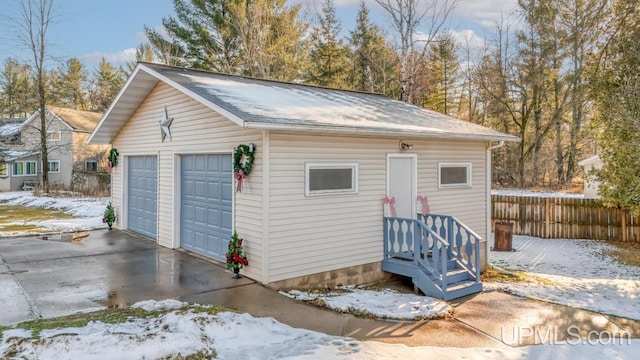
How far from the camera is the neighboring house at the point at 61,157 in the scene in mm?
27438

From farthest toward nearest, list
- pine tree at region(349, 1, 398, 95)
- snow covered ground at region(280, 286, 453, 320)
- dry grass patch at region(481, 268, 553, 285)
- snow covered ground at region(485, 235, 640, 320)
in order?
1. pine tree at region(349, 1, 398, 95)
2. dry grass patch at region(481, 268, 553, 285)
3. snow covered ground at region(485, 235, 640, 320)
4. snow covered ground at region(280, 286, 453, 320)

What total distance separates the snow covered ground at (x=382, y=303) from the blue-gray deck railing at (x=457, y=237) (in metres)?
1.26

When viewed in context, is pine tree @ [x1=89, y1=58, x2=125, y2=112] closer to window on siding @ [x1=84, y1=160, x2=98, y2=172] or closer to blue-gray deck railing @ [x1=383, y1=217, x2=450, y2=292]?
window on siding @ [x1=84, y1=160, x2=98, y2=172]

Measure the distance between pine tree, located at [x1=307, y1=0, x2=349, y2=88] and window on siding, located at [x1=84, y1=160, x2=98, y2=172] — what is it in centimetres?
1627

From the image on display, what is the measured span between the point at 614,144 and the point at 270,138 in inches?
426

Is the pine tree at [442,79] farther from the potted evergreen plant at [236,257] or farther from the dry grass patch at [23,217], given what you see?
the potted evergreen plant at [236,257]

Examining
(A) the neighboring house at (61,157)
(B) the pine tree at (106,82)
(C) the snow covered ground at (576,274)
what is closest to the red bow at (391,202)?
(C) the snow covered ground at (576,274)

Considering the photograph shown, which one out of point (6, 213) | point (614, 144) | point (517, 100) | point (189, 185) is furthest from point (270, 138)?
point (517, 100)

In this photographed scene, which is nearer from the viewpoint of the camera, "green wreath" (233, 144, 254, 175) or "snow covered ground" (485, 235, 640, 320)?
"green wreath" (233, 144, 254, 175)

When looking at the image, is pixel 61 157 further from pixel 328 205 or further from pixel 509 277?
pixel 509 277

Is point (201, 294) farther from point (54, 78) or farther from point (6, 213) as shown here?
point (54, 78)

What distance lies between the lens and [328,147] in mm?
7160

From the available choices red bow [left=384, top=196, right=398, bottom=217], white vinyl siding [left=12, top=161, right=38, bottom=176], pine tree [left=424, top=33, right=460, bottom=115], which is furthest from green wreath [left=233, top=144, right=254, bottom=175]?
white vinyl siding [left=12, top=161, right=38, bottom=176]

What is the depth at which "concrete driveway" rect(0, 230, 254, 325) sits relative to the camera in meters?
5.55
